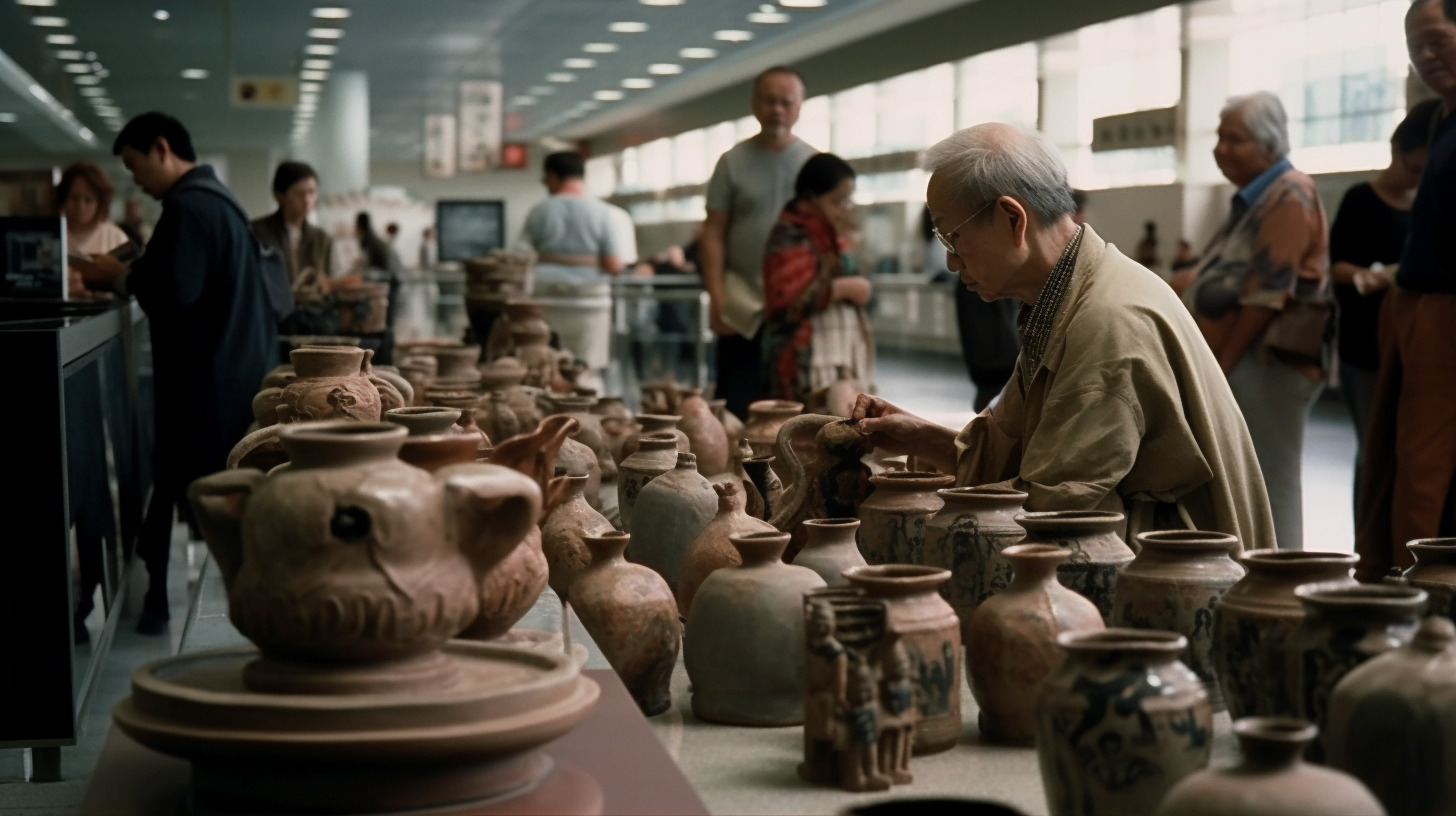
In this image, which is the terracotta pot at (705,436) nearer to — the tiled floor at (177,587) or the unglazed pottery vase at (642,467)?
the unglazed pottery vase at (642,467)

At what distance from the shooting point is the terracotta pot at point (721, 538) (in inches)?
103

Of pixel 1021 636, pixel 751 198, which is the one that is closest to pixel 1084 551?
pixel 1021 636

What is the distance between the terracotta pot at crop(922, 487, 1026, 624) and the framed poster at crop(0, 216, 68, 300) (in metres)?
5.05

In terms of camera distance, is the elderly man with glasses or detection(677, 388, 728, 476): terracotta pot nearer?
the elderly man with glasses

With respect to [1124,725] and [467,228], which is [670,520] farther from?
[467,228]

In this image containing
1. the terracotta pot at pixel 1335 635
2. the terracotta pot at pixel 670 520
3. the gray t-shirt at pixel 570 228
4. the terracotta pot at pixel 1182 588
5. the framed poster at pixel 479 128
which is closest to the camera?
the terracotta pot at pixel 1335 635

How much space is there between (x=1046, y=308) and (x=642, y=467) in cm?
100

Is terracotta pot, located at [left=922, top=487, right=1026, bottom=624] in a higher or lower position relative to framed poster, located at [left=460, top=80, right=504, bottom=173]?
lower

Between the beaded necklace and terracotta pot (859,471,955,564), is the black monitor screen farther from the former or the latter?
terracotta pot (859,471,955,564)

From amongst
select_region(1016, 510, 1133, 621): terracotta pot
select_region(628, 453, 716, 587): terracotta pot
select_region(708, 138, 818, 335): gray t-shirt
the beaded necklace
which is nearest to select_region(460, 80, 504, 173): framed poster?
select_region(708, 138, 818, 335): gray t-shirt

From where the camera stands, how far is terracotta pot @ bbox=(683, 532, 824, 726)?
2.12 meters

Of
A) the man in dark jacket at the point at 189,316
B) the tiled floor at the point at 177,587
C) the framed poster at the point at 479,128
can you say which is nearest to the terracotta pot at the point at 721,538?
the tiled floor at the point at 177,587

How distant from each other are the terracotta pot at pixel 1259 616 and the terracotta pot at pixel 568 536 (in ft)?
3.97

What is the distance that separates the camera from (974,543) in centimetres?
236
